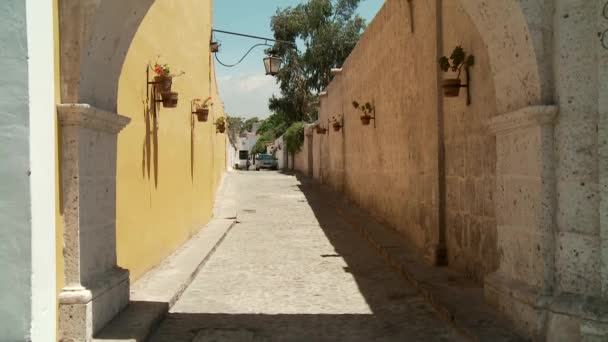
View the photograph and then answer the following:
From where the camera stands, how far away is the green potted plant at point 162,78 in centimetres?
604

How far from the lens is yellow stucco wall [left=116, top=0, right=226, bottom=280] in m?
5.34

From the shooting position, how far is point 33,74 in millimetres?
3008

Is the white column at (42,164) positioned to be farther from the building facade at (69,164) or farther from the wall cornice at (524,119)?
the wall cornice at (524,119)

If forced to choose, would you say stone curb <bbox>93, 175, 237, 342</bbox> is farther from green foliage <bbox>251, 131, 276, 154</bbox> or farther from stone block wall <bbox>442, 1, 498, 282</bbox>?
green foliage <bbox>251, 131, 276, 154</bbox>

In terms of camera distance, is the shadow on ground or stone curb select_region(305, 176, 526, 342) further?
the shadow on ground

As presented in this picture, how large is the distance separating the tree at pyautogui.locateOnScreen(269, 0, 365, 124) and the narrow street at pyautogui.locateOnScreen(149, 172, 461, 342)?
2700 centimetres

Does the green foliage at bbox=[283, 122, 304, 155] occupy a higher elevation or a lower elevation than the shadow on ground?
higher

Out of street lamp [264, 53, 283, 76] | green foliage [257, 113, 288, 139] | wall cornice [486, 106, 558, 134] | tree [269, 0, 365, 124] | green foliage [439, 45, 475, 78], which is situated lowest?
wall cornice [486, 106, 558, 134]

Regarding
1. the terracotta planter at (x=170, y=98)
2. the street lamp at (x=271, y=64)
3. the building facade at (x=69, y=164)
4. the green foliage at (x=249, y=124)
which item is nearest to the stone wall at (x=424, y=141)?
the street lamp at (x=271, y=64)

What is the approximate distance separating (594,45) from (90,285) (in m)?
3.39

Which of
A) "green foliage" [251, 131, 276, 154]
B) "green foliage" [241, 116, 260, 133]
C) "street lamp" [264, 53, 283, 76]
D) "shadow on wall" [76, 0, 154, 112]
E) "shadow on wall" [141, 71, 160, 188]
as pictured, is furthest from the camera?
"green foliage" [241, 116, 260, 133]

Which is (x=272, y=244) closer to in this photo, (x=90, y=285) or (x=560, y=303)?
(x=90, y=285)

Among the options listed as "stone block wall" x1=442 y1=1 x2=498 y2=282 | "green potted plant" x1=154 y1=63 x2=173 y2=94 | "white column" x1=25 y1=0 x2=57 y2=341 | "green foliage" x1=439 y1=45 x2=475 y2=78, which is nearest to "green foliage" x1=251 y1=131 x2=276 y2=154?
"green potted plant" x1=154 y1=63 x2=173 y2=94

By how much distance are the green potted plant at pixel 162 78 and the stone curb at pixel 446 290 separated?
10.6 ft
